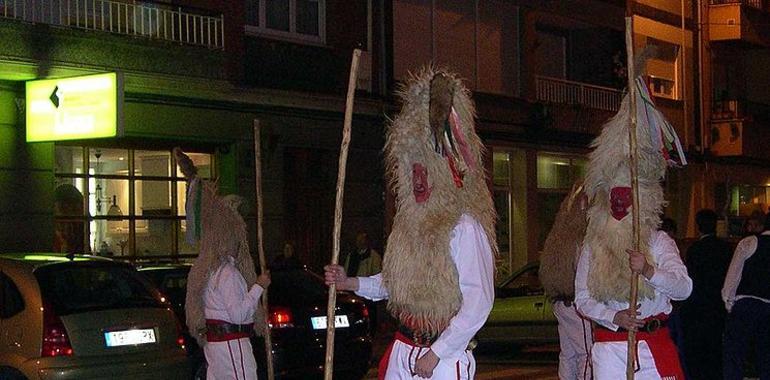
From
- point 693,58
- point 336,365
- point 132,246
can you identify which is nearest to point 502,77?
point 693,58

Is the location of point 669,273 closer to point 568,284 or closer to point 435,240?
point 435,240

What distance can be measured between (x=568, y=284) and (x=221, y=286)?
3534 mm

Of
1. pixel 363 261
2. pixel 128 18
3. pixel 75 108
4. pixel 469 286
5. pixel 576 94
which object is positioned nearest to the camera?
pixel 469 286

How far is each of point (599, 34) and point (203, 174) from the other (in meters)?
13.9

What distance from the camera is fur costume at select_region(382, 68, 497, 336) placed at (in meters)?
6.89

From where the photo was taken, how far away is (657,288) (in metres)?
7.63

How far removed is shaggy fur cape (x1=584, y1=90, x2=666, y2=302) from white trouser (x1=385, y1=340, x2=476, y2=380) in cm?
142

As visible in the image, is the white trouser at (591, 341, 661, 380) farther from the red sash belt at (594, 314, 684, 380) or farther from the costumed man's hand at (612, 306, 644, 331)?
the costumed man's hand at (612, 306, 644, 331)

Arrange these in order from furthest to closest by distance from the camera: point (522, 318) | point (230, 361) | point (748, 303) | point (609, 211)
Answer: point (522, 318) < point (748, 303) < point (230, 361) < point (609, 211)

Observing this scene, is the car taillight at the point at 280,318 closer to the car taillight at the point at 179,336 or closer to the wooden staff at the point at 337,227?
the car taillight at the point at 179,336

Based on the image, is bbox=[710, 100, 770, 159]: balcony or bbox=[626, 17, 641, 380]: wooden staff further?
bbox=[710, 100, 770, 159]: balcony

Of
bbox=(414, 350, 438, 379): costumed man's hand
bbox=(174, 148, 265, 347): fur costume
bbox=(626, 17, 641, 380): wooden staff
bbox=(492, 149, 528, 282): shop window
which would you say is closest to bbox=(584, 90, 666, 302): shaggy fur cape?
bbox=(626, 17, 641, 380): wooden staff

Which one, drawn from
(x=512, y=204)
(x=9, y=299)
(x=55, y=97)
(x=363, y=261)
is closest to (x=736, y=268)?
(x=9, y=299)

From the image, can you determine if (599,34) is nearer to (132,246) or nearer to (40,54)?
(132,246)
